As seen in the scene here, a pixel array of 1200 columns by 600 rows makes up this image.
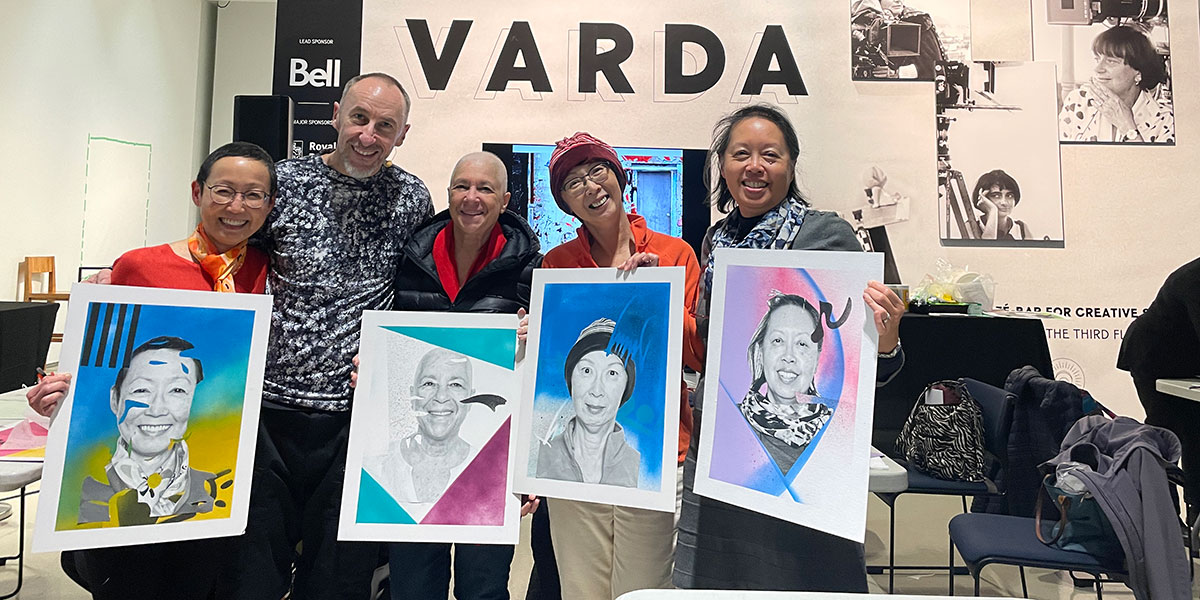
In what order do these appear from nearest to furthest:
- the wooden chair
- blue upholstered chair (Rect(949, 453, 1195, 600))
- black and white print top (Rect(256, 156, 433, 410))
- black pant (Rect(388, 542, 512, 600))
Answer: black and white print top (Rect(256, 156, 433, 410)) < black pant (Rect(388, 542, 512, 600)) < blue upholstered chair (Rect(949, 453, 1195, 600)) < the wooden chair

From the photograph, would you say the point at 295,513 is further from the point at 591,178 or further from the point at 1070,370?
the point at 1070,370

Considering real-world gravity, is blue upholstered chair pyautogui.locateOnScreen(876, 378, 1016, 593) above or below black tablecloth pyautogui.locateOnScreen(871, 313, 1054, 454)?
below

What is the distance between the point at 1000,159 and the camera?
15.1ft

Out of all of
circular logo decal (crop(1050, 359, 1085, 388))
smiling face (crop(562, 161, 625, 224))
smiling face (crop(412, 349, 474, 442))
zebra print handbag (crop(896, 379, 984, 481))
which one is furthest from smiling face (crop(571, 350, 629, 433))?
circular logo decal (crop(1050, 359, 1085, 388))

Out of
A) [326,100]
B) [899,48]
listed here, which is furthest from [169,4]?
[899,48]

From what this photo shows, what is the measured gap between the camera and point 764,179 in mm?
1509

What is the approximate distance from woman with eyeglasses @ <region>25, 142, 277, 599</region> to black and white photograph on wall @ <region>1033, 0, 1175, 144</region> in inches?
195

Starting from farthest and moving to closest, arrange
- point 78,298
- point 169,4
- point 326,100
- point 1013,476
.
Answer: point 169,4, point 326,100, point 1013,476, point 78,298

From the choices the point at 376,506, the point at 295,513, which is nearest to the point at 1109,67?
the point at 376,506

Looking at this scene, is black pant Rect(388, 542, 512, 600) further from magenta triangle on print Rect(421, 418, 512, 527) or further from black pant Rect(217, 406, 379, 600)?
magenta triangle on print Rect(421, 418, 512, 527)

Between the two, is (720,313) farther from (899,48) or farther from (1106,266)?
(1106,266)

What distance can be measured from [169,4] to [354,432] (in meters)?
8.84

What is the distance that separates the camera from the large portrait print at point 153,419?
4.63ft

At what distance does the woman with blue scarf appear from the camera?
4.84ft
